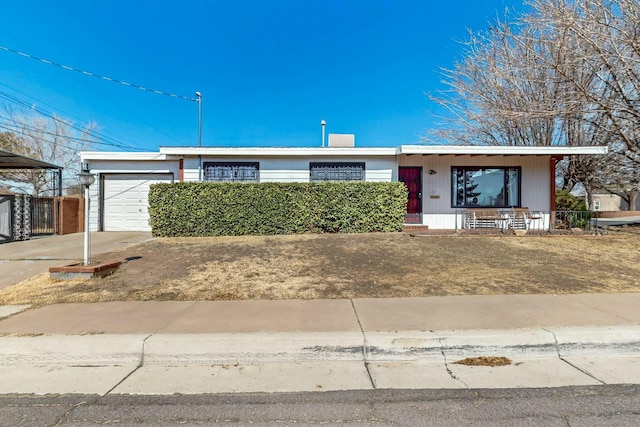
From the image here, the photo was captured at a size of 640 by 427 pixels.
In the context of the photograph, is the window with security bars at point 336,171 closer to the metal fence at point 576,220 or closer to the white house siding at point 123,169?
the white house siding at point 123,169

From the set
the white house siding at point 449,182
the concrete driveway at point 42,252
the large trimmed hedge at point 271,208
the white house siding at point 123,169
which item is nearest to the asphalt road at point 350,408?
the concrete driveway at point 42,252

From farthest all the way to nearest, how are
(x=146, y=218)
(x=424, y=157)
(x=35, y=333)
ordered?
(x=146, y=218)
(x=424, y=157)
(x=35, y=333)

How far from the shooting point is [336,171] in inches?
496

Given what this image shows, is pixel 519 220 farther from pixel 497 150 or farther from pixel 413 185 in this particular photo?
pixel 413 185

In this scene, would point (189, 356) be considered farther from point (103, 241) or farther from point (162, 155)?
point (162, 155)

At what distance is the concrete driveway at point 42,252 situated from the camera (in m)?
6.90

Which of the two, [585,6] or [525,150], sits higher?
[585,6]

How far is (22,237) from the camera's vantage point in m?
11.4

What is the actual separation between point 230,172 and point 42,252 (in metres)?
6.06

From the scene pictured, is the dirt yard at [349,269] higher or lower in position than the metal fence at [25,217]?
lower

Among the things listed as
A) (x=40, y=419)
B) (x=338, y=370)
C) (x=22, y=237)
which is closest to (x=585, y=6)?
(x=338, y=370)

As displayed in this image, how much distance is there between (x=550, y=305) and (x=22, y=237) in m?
15.0

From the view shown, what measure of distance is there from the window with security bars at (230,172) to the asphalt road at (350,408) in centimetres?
1015

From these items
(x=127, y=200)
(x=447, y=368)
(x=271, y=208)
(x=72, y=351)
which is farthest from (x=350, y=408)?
(x=127, y=200)
